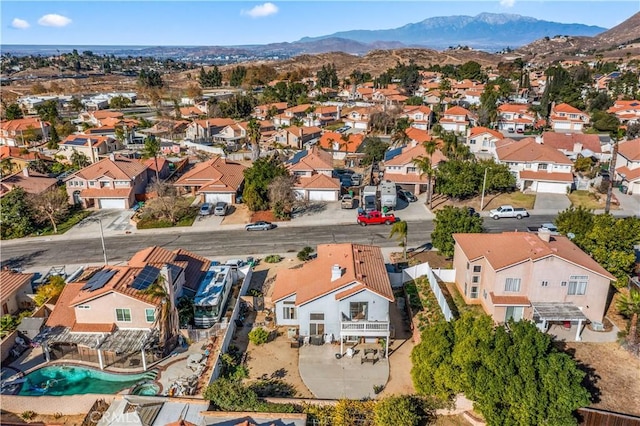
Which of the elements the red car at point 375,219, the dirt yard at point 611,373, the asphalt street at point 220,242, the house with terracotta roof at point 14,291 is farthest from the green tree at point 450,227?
the house with terracotta roof at point 14,291

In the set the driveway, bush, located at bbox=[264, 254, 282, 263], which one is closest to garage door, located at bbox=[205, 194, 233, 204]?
bush, located at bbox=[264, 254, 282, 263]

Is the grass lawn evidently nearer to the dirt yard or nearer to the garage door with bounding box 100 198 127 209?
the dirt yard

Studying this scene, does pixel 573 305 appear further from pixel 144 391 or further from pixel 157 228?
pixel 157 228

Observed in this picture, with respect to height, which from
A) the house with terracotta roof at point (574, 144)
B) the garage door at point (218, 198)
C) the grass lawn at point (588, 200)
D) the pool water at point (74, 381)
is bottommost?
the pool water at point (74, 381)

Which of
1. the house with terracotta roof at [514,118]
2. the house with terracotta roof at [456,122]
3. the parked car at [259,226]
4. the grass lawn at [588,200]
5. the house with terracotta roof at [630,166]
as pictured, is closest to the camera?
the parked car at [259,226]

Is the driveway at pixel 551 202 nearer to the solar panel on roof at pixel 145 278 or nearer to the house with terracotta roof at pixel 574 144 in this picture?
the house with terracotta roof at pixel 574 144

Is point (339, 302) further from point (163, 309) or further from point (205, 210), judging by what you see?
point (205, 210)
